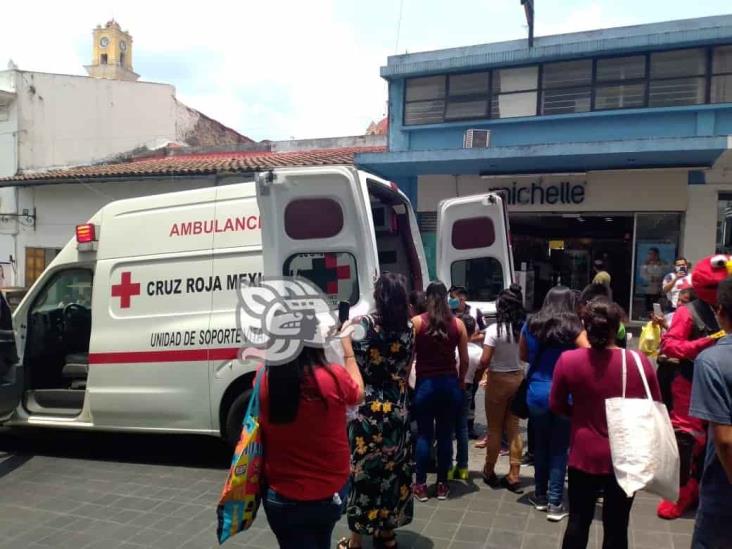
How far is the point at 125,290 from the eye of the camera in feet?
17.2

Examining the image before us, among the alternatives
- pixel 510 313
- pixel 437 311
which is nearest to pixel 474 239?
pixel 510 313

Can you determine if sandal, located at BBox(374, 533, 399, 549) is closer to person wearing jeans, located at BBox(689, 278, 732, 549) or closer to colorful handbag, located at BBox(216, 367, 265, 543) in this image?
colorful handbag, located at BBox(216, 367, 265, 543)

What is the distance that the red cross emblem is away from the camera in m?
5.20

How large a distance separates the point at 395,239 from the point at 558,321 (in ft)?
6.26

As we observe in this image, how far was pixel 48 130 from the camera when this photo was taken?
18422mm

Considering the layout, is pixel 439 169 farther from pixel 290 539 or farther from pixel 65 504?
pixel 290 539

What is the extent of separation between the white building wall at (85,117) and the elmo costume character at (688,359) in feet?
63.0

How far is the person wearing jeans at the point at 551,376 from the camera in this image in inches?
151

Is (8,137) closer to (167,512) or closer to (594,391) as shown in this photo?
(167,512)

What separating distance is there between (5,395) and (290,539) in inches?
159

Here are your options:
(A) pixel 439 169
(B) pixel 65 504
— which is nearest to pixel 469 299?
(B) pixel 65 504

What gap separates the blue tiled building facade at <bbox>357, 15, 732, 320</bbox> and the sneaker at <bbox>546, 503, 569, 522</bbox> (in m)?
8.54

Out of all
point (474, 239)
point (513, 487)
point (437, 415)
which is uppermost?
point (474, 239)

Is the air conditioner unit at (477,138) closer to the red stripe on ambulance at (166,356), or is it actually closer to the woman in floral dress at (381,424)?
the red stripe on ambulance at (166,356)
